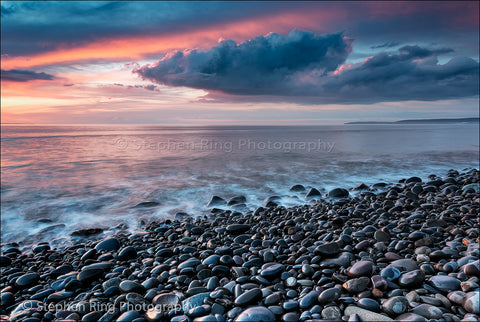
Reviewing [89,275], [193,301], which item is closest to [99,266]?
[89,275]

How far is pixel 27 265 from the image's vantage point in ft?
14.9

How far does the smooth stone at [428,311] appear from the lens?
238cm

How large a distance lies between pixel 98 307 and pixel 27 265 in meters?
2.56

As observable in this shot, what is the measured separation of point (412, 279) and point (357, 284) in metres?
0.60

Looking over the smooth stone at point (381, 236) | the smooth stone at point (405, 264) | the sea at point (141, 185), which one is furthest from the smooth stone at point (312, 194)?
the smooth stone at point (405, 264)

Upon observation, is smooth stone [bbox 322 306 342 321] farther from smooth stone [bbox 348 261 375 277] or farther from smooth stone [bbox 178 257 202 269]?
smooth stone [bbox 178 257 202 269]

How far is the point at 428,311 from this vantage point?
7.92 ft

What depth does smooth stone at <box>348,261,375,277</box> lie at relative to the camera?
306cm

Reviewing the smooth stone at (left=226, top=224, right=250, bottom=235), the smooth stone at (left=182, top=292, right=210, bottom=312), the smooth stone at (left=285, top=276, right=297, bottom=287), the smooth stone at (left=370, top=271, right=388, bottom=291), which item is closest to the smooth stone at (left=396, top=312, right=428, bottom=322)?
the smooth stone at (left=370, top=271, right=388, bottom=291)

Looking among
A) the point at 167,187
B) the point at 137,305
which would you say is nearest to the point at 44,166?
the point at 167,187

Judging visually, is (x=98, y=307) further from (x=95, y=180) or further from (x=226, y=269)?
(x=95, y=180)

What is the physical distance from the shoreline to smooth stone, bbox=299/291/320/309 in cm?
1

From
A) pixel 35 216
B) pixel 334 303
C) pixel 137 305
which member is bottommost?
pixel 35 216

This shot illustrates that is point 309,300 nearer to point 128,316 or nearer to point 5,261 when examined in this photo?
point 128,316
